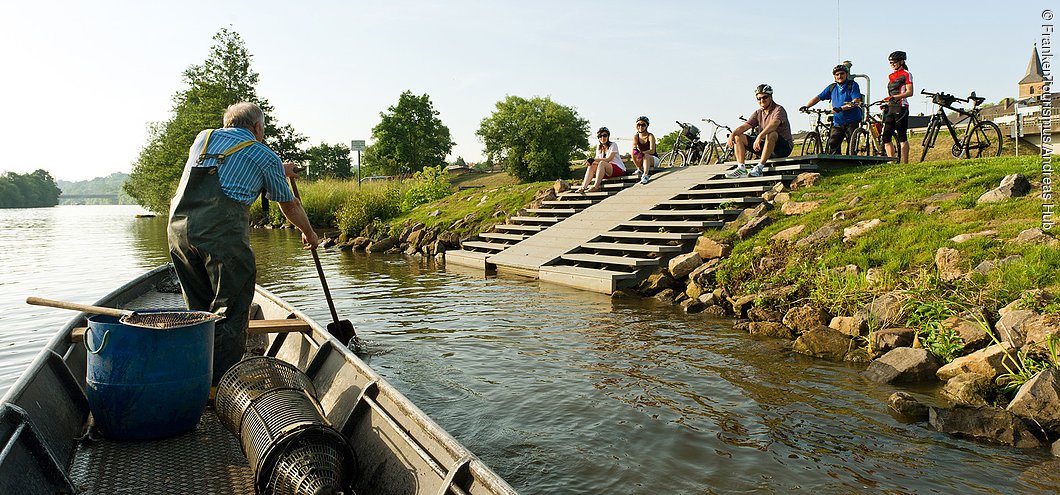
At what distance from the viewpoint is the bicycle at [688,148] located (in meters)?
19.8

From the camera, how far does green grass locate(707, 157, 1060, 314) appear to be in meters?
7.52

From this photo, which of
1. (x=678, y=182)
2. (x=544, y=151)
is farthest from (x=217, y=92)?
(x=678, y=182)

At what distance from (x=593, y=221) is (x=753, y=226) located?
408 cm

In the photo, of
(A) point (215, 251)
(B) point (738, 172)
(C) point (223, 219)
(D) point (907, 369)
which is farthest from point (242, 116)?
(B) point (738, 172)

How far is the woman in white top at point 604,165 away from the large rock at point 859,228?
827 centimetres

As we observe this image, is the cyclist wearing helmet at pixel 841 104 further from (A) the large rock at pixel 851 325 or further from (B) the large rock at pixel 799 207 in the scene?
(A) the large rock at pixel 851 325

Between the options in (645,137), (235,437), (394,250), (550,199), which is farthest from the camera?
(394,250)

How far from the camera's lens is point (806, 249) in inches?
414

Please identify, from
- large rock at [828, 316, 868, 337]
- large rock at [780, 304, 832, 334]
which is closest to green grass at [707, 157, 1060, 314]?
large rock at [780, 304, 832, 334]

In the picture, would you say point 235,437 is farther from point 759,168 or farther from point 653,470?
point 759,168

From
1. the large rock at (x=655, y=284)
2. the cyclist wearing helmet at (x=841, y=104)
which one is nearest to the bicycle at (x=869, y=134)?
the cyclist wearing helmet at (x=841, y=104)

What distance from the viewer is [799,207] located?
1244 centimetres

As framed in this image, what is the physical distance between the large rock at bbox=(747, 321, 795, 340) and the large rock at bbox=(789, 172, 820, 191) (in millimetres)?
5590

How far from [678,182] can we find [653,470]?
1179 cm
